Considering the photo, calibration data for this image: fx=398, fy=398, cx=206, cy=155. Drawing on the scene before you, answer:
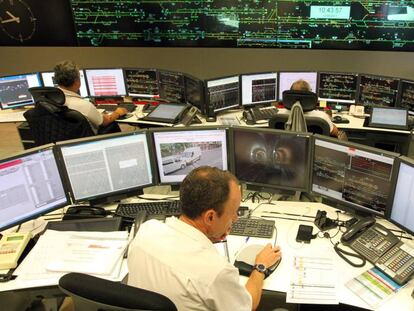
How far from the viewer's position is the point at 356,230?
208cm

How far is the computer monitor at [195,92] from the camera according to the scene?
4.12m

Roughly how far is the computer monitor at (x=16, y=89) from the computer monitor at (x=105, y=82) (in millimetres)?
609

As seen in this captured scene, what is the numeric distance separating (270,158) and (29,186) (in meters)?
1.36

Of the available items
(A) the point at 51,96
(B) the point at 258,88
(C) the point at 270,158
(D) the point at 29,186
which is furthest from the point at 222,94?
(D) the point at 29,186

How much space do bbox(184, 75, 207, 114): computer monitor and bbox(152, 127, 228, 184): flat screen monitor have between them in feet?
5.82

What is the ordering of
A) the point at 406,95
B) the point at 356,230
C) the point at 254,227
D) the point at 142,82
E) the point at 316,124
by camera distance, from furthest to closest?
the point at 142,82
the point at 406,95
the point at 316,124
the point at 254,227
the point at 356,230

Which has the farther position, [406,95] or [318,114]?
[406,95]

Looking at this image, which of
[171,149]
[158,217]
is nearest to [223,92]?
[171,149]

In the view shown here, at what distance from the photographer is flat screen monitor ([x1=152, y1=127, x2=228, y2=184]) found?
7.84ft

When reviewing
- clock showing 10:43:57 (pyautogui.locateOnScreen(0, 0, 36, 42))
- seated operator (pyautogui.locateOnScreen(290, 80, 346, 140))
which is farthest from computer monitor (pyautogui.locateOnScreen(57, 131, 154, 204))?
clock showing 10:43:57 (pyautogui.locateOnScreen(0, 0, 36, 42))

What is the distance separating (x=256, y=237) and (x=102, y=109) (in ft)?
10.1

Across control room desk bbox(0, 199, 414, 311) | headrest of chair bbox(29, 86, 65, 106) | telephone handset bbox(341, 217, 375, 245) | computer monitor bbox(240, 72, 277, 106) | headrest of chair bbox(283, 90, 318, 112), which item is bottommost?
control room desk bbox(0, 199, 414, 311)

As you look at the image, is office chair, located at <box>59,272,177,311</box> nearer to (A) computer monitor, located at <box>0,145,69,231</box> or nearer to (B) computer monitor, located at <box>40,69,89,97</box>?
(A) computer monitor, located at <box>0,145,69,231</box>

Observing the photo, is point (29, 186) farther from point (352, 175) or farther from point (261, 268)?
point (352, 175)
